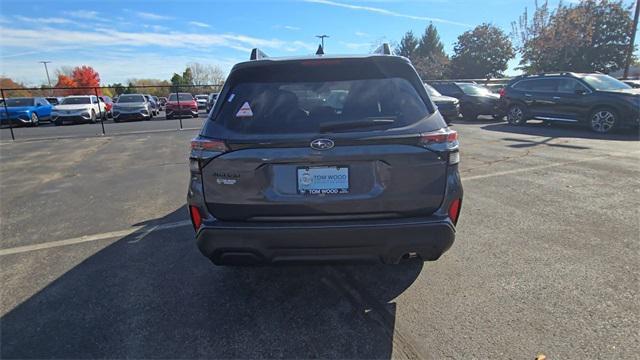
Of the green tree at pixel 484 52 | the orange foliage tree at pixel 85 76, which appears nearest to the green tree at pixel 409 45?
the green tree at pixel 484 52

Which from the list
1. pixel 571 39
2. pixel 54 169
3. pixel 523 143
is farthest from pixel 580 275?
pixel 571 39

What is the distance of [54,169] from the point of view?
26.7 feet

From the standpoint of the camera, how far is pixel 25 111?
65.8 feet

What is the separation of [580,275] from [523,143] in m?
7.65

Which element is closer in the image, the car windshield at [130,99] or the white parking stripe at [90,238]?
the white parking stripe at [90,238]

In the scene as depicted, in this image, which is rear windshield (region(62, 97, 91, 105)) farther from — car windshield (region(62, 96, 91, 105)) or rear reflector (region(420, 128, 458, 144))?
rear reflector (region(420, 128, 458, 144))

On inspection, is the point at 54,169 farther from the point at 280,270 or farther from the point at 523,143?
the point at 523,143

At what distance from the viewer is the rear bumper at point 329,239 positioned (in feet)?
7.89

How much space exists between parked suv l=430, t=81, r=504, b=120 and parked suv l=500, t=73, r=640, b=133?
6.54 feet

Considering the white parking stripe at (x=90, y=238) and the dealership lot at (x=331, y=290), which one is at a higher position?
the dealership lot at (x=331, y=290)

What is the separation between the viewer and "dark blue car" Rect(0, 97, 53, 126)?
19.8m

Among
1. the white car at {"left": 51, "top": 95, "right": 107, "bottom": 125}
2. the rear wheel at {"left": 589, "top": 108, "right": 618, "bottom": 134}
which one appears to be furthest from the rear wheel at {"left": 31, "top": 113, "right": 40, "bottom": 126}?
the rear wheel at {"left": 589, "top": 108, "right": 618, "bottom": 134}

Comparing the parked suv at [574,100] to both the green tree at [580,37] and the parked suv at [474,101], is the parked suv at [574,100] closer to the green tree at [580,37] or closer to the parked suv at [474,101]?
the parked suv at [474,101]

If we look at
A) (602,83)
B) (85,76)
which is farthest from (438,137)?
(85,76)
